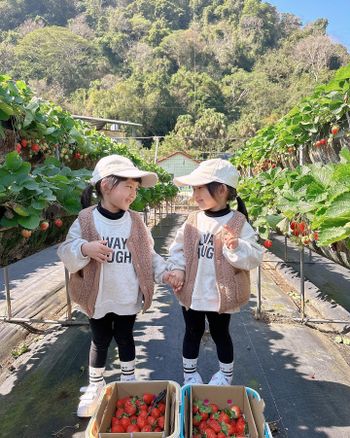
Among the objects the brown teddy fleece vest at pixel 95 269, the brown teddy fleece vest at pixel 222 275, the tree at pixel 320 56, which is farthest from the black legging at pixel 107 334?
the tree at pixel 320 56

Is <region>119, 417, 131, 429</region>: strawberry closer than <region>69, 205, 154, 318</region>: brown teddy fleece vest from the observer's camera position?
Yes

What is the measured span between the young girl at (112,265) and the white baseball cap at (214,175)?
254 mm

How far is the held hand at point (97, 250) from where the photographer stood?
2.14m

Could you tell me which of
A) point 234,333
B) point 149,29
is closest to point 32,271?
point 234,333

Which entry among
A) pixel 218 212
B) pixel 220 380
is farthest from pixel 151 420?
pixel 218 212

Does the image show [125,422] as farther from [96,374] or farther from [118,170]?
[118,170]

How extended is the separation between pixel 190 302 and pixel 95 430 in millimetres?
934

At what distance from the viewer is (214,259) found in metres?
2.39

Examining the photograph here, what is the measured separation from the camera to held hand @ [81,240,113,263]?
7.01 ft

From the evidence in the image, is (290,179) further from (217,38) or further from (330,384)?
(217,38)

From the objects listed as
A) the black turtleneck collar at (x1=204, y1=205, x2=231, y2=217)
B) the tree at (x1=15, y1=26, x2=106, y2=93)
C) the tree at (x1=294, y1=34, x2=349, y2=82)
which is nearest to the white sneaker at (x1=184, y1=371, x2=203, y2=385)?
the black turtleneck collar at (x1=204, y1=205, x2=231, y2=217)

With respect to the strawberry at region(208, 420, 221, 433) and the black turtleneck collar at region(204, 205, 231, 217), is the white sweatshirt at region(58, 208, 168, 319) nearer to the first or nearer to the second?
the black turtleneck collar at region(204, 205, 231, 217)

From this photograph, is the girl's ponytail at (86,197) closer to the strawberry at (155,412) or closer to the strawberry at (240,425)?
the strawberry at (155,412)

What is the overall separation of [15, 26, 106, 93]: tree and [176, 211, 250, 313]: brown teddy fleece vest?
217 feet
